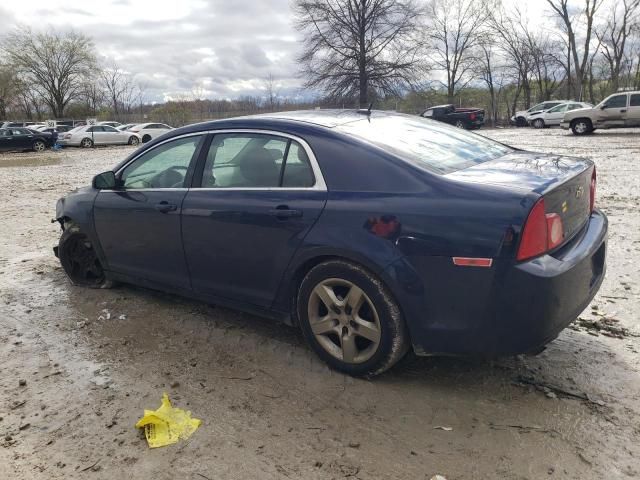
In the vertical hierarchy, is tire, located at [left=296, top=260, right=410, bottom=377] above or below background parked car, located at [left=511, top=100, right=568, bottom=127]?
below

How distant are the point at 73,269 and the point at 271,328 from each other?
224cm

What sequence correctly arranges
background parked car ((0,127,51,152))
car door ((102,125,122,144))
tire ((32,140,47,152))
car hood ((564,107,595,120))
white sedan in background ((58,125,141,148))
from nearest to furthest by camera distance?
car hood ((564,107,595,120)) → background parked car ((0,127,51,152)) → tire ((32,140,47,152)) → white sedan in background ((58,125,141,148)) → car door ((102,125,122,144))

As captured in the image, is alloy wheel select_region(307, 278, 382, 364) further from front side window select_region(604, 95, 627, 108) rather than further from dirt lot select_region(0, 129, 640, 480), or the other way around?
front side window select_region(604, 95, 627, 108)

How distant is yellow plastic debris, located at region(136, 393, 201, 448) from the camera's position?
8.45ft

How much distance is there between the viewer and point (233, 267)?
3406mm

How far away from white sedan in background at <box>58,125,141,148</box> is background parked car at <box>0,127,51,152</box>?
1.79m

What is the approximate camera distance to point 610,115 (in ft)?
69.8

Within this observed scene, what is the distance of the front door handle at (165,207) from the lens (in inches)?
144

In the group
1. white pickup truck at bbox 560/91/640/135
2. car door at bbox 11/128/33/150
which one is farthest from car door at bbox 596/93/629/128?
car door at bbox 11/128/33/150

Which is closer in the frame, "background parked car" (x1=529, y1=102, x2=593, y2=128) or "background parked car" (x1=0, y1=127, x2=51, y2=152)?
"background parked car" (x1=0, y1=127, x2=51, y2=152)

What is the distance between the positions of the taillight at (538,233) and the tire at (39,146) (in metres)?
29.6

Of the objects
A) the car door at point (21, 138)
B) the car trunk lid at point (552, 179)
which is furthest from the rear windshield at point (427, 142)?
the car door at point (21, 138)

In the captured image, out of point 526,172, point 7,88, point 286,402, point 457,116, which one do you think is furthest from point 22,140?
point 7,88

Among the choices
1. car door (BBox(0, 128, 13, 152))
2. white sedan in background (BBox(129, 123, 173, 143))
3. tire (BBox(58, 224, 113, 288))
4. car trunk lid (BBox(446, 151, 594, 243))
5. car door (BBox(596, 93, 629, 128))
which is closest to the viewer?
car trunk lid (BBox(446, 151, 594, 243))
